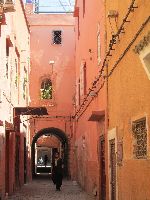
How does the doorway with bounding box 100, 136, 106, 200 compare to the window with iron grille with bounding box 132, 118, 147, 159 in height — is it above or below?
below

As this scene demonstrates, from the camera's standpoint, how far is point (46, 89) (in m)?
27.5

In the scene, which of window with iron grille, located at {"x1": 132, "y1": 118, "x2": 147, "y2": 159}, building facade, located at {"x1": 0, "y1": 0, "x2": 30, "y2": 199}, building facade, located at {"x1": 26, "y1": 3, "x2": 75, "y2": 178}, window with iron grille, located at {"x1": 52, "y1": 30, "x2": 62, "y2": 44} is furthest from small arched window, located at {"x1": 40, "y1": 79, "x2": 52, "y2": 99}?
window with iron grille, located at {"x1": 132, "y1": 118, "x2": 147, "y2": 159}

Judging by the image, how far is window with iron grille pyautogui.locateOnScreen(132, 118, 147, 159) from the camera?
24.7 feet

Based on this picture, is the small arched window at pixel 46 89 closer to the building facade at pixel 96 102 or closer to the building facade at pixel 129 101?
the building facade at pixel 96 102

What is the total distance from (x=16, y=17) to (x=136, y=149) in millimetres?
11808

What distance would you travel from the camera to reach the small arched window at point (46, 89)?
27.4 metres

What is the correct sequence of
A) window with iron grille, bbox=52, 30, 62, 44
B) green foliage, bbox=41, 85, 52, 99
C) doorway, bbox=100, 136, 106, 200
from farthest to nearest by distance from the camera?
window with iron grille, bbox=52, 30, 62, 44
green foliage, bbox=41, 85, 52, 99
doorway, bbox=100, 136, 106, 200

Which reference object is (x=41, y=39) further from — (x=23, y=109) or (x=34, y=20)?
(x=23, y=109)

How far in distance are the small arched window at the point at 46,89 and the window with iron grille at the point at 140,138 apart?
19446 mm

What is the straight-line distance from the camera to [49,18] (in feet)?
92.3

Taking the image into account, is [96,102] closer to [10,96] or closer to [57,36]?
[10,96]

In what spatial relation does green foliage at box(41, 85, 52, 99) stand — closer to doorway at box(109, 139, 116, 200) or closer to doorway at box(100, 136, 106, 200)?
doorway at box(100, 136, 106, 200)

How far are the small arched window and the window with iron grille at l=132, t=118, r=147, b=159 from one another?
1945 centimetres

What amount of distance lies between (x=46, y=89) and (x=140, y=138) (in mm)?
19983
